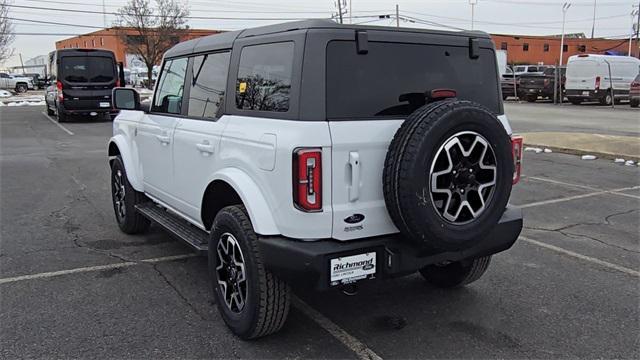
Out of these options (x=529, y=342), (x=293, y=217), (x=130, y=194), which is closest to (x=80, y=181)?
(x=130, y=194)

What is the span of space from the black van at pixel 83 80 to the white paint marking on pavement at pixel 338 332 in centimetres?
1725

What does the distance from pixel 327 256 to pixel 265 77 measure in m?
1.20

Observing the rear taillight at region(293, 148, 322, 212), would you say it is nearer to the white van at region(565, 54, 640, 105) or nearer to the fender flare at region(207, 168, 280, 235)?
the fender flare at region(207, 168, 280, 235)

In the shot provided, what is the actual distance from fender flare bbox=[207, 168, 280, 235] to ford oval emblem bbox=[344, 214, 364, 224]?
15.7 inches

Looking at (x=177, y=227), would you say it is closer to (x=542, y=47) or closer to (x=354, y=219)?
(x=354, y=219)

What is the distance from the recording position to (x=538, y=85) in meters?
28.1

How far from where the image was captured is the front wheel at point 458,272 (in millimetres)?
4160

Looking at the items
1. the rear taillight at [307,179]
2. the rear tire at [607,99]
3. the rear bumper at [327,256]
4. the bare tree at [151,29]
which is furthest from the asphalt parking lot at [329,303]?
the bare tree at [151,29]

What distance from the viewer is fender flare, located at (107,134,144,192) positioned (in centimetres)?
539

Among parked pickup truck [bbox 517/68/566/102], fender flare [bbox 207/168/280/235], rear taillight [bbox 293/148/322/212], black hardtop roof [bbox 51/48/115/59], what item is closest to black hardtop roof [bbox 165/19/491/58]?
rear taillight [bbox 293/148/322/212]

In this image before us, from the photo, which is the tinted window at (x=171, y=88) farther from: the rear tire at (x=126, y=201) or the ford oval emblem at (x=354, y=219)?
the ford oval emblem at (x=354, y=219)

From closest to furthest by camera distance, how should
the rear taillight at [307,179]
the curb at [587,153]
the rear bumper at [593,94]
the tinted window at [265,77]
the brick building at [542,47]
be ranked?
the rear taillight at [307,179], the tinted window at [265,77], the curb at [587,153], the rear bumper at [593,94], the brick building at [542,47]

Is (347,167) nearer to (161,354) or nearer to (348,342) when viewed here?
(348,342)

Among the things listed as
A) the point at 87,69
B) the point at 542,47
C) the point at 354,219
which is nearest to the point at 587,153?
the point at 354,219
